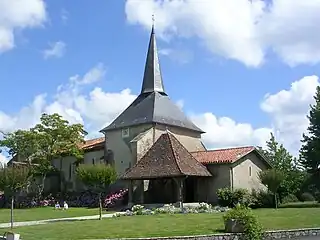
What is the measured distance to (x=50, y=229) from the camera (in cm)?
2111

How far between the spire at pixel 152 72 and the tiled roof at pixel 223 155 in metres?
9.49

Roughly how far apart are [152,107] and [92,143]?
9.78 meters

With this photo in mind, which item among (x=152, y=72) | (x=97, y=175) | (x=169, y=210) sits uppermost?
(x=152, y=72)

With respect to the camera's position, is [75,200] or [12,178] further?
[75,200]

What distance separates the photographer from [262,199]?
126 feet

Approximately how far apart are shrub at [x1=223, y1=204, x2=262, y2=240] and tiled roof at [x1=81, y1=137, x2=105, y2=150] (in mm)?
30700

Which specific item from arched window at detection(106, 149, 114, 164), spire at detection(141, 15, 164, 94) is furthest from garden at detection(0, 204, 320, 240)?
spire at detection(141, 15, 164, 94)

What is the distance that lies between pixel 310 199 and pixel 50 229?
39473 millimetres

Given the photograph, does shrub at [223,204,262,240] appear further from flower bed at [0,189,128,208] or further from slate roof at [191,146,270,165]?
flower bed at [0,189,128,208]

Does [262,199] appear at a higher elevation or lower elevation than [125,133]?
lower

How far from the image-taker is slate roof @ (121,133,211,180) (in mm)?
36438

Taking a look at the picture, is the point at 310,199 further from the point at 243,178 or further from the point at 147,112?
the point at 147,112

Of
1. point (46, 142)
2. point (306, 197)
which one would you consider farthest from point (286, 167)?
point (46, 142)

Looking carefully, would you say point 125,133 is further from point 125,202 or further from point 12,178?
point 12,178
